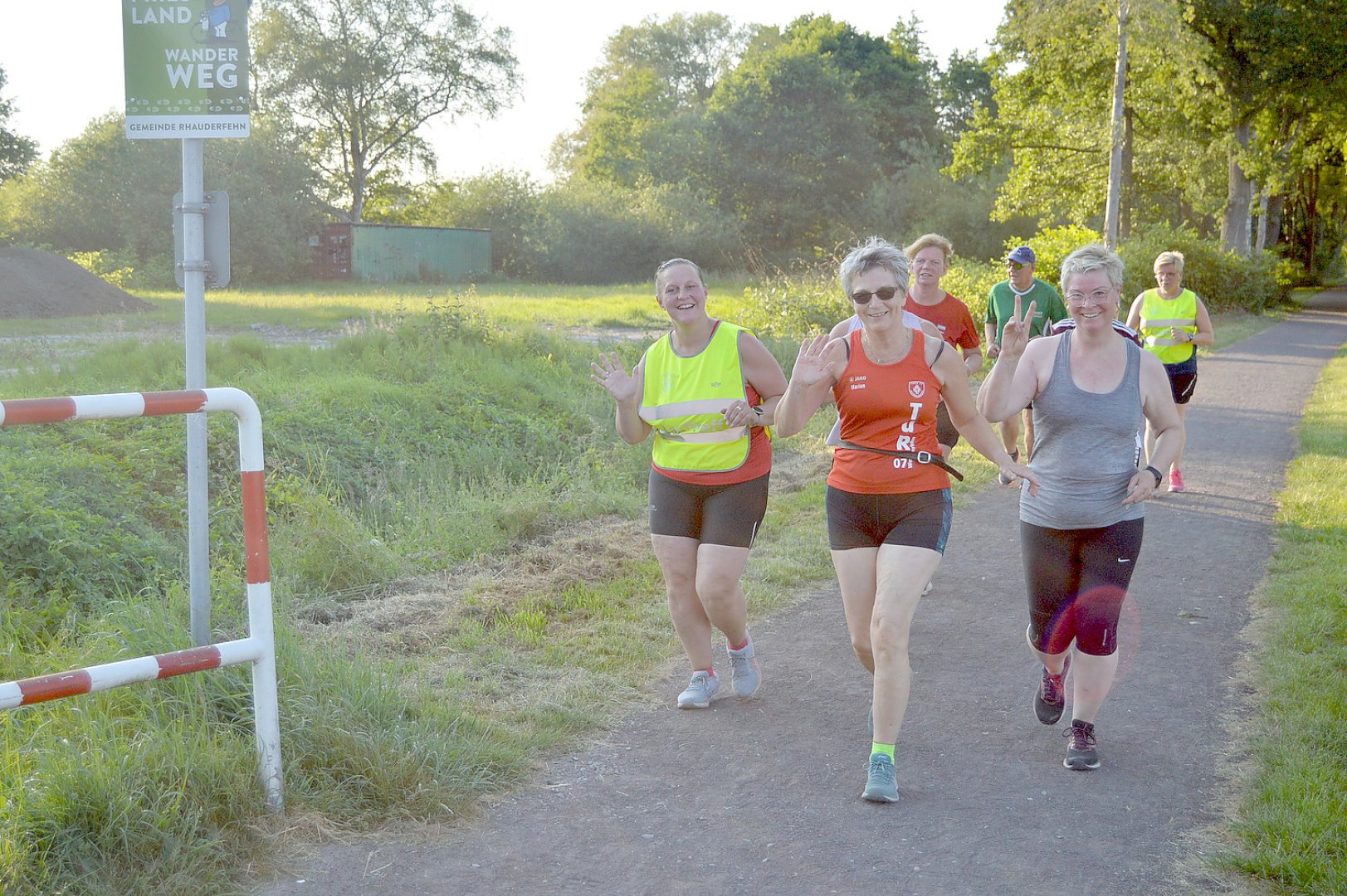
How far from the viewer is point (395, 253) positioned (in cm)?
4472

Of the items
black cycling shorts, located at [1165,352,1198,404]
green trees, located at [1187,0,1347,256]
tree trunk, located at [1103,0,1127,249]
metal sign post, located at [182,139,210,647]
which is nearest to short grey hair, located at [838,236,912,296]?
metal sign post, located at [182,139,210,647]

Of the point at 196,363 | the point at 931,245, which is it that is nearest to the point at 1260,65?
the point at 931,245

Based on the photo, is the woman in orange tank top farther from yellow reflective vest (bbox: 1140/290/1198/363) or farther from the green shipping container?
A: the green shipping container

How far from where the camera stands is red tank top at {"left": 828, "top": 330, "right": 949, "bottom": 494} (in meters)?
4.51

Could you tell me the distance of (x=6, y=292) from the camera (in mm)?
26203

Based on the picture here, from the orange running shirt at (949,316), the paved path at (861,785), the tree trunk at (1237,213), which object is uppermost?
the tree trunk at (1237,213)

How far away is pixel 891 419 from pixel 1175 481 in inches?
269

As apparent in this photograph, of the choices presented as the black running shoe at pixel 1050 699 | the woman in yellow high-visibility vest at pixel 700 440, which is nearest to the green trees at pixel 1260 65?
the woman in yellow high-visibility vest at pixel 700 440

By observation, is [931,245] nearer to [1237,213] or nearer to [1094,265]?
Result: [1094,265]

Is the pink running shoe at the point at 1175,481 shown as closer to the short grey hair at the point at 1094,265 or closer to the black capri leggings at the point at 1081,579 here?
the black capri leggings at the point at 1081,579

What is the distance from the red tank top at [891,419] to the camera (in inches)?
178

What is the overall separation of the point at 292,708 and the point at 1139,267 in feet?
100

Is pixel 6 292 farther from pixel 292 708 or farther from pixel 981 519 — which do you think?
pixel 292 708

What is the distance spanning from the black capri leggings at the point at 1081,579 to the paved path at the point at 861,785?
522 millimetres
